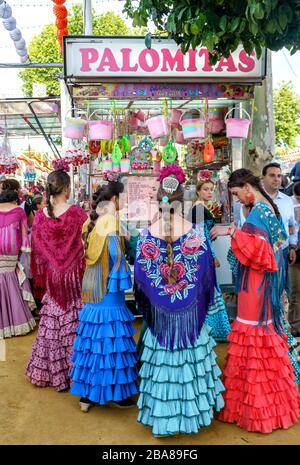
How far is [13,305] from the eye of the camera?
5379 mm

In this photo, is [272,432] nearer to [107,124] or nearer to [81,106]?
[107,124]

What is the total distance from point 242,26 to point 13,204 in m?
3.35

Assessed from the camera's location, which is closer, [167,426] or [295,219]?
[167,426]

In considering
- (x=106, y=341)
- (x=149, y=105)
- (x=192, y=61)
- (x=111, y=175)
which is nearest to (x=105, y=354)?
(x=106, y=341)

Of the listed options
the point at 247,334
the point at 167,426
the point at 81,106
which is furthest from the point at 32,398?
the point at 81,106

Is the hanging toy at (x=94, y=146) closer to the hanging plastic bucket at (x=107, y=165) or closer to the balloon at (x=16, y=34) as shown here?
the hanging plastic bucket at (x=107, y=165)

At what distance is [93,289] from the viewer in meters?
3.48

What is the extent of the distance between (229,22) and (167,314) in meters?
1.93

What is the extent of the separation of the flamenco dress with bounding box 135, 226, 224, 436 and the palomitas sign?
8.52ft

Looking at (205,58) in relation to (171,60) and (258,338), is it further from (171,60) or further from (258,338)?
(258,338)

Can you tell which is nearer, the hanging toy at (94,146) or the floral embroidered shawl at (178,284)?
the floral embroidered shawl at (178,284)

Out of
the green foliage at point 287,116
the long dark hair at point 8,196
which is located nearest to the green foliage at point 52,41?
the green foliage at point 287,116

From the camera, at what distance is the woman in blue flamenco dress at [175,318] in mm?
2936

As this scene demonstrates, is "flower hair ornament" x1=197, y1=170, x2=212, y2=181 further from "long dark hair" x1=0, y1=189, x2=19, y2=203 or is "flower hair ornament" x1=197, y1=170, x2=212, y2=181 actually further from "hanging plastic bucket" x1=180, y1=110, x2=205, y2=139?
"long dark hair" x1=0, y1=189, x2=19, y2=203
